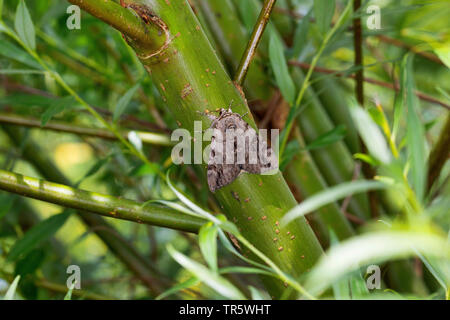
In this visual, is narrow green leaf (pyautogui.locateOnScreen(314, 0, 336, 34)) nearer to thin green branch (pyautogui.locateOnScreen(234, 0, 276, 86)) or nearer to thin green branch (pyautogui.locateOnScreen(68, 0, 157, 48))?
thin green branch (pyautogui.locateOnScreen(234, 0, 276, 86))

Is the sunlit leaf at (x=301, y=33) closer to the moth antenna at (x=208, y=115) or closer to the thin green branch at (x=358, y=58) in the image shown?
the thin green branch at (x=358, y=58)

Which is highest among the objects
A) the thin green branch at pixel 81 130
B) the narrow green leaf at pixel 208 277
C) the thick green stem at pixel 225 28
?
the thick green stem at pixel 225 28

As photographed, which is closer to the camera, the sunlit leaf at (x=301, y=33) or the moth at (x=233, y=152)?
the moth at (x=233, y=152)

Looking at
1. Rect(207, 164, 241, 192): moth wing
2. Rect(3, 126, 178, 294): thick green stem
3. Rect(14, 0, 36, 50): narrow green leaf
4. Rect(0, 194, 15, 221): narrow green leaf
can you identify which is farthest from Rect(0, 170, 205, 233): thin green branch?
Rect(3, 126, 178, 294): thick green stem


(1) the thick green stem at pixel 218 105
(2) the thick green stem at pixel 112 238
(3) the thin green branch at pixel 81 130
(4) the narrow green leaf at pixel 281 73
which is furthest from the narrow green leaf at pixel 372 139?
(2) the thick green stem at pixel 112 238

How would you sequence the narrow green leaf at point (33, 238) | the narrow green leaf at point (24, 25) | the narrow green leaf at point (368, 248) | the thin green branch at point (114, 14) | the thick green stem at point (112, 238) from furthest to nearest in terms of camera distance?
the thick green stem at point (112, 238) < the narrow green leaf at point (33, 238) < the narrow green leaf at point (24, 25) < the thin green branch at point (114, 14) < the narrow green leaf at point (368, 248)

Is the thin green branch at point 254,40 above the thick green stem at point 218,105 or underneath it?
above
